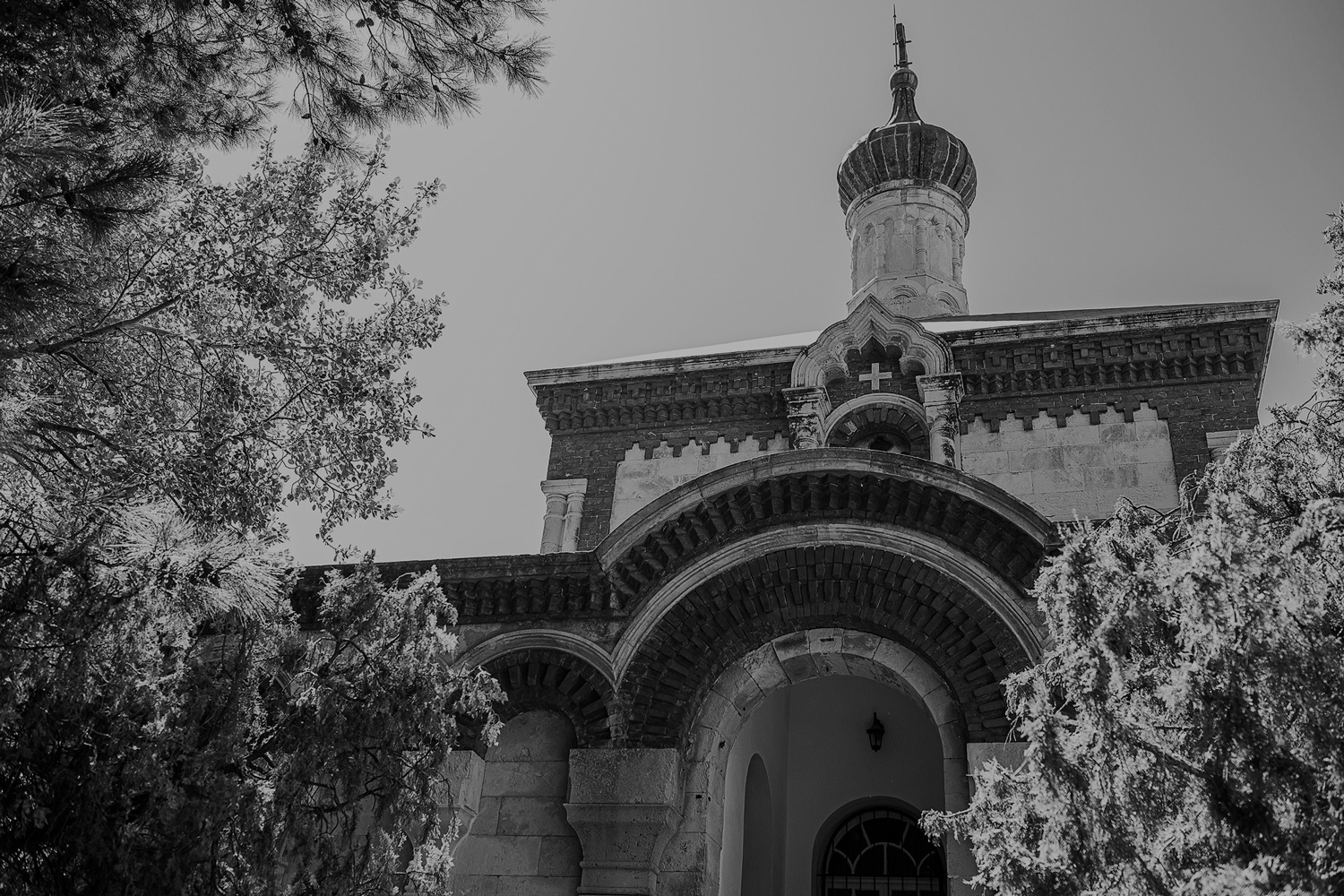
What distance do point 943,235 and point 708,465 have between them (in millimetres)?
6440

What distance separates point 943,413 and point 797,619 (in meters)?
3.47

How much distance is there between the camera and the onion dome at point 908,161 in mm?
17078

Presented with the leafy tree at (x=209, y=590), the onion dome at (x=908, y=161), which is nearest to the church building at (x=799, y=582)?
the leafy tree at (x=209, y=590)

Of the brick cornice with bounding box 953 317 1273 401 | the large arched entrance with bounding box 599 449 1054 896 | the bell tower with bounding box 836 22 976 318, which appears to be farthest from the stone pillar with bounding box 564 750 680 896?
the bell tower with bounding box 836 22 976 318

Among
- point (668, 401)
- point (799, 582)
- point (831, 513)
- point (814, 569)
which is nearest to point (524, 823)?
point (799, 582)

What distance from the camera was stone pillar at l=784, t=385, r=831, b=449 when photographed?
11.9 meters

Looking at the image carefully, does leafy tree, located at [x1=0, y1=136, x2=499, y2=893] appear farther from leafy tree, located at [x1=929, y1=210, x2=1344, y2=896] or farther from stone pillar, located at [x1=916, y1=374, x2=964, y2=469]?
stone pillar, located at [x1=916, y1=374, x2=964, y2=469]

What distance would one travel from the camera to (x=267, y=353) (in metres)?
7.45

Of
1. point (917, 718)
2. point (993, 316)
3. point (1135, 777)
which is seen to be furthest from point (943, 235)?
point (1135, 777)

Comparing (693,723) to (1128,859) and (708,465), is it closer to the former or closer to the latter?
(708,465)

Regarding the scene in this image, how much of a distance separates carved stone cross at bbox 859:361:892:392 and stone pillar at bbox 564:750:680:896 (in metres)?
4.88

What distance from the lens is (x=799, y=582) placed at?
9.17 m

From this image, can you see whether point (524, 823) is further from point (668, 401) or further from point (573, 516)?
point (668, 401)

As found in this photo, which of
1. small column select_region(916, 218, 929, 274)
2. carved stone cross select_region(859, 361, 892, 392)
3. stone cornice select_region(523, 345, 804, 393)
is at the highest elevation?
small column select_region(916, 218, 929, 274)
